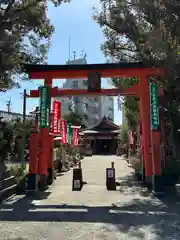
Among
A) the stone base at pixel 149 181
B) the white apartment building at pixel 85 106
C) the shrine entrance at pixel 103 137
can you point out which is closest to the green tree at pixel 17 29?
the stone base at pixel 149 181

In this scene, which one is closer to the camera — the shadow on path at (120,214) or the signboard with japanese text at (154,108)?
the shadow on path at (120,214)

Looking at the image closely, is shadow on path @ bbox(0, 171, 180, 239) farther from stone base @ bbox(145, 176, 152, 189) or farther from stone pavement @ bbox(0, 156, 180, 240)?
stone base @ bbox(145, 176, 152, 189)

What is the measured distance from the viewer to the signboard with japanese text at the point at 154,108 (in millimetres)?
10938

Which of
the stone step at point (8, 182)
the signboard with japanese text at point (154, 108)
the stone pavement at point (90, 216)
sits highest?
the signboard with japanese text at point (154, 108)

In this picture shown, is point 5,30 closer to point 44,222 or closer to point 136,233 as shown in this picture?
point 44,222

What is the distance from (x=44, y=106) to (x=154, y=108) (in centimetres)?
425

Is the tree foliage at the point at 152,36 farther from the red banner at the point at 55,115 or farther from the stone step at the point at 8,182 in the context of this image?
the stone step at the point at 8,182

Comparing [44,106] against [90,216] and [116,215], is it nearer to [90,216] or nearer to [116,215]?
[90,216]

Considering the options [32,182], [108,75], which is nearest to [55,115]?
[108,75]

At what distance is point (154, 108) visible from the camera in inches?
434

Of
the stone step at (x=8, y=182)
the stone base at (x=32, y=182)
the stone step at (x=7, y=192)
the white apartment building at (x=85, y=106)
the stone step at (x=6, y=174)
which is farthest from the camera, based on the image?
the white apartment building at (x=85, y=106)

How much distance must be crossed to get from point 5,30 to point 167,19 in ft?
16.3

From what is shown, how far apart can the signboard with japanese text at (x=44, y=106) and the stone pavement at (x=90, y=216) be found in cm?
271

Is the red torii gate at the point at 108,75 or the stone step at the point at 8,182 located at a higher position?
the red torii gate at the point at 108,75
